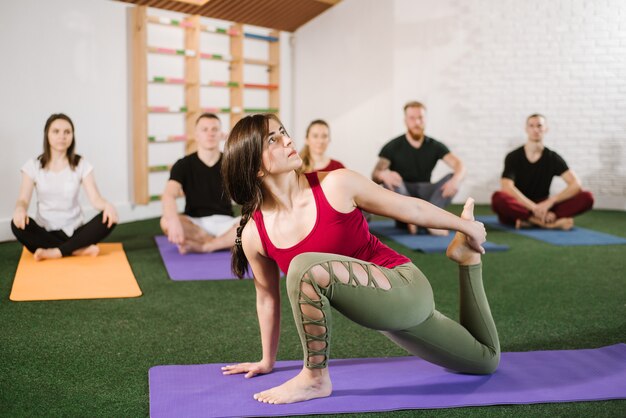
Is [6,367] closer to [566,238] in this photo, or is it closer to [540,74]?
[566,238]

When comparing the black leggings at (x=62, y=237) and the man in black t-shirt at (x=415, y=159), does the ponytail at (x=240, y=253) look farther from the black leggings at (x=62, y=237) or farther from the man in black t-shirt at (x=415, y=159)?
the man in black t-shirt at (x=415, y=159)

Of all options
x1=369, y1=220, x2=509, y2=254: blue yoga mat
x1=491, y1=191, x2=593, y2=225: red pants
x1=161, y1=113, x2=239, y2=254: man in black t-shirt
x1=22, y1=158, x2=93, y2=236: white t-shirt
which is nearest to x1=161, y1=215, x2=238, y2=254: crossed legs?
x1=161, y1=113, x2=239, y2=254: man in black t-shirt

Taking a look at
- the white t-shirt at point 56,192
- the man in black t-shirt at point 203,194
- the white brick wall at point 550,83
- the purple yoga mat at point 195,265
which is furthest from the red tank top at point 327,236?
the white brick wall at point 550,83

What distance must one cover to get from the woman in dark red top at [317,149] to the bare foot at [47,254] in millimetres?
1742

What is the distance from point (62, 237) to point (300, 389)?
3063 mm

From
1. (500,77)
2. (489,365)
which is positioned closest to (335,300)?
(489,365)

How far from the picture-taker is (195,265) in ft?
15.6

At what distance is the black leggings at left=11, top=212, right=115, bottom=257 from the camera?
15.8 feet

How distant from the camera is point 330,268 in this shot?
2.19 meters

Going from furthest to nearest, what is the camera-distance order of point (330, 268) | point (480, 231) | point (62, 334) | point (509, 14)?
point (509, 14), point (62, 334), point (480, 231), point (330, 268)

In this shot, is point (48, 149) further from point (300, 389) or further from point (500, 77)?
point (500, 77)

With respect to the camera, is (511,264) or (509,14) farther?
(509,14)

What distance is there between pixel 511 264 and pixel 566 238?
1.28 meters

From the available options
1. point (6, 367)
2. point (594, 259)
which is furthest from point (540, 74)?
point (6, 367)
